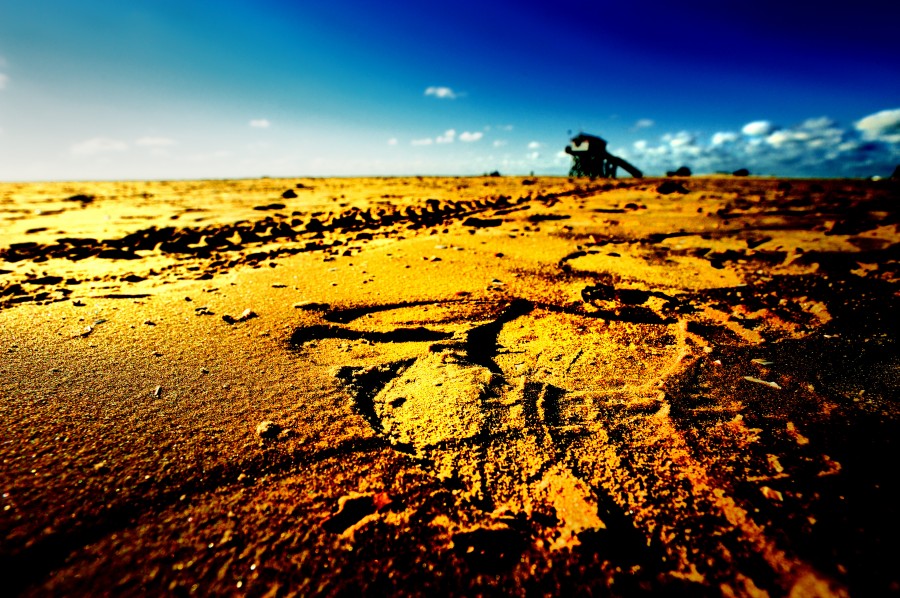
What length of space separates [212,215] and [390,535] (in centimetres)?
539

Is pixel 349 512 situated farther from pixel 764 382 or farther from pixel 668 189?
pixel 668 189

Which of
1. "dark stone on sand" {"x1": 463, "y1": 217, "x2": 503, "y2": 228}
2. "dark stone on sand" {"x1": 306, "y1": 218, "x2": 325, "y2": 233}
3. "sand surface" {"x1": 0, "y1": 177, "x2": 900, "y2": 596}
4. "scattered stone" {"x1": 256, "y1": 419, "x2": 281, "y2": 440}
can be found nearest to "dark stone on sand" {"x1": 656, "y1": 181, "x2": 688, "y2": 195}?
"dark stone on sand" {"x1": 463, "y1": 217, "x2": 503, "y2": 228}

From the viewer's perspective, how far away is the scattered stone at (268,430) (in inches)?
43.3

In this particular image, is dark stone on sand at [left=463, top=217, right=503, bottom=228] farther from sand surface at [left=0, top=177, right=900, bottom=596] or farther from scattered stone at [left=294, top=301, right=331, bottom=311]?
scattered stone at [left=294, top=301, right=331, bottom=311]

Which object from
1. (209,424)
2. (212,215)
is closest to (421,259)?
(209,424)

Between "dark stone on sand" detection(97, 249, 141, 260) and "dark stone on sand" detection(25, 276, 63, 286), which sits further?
"dark stone on sand" detection(97, 249, 141, 260)

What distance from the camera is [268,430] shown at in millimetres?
1118

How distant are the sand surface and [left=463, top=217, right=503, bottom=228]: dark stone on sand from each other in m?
1.40

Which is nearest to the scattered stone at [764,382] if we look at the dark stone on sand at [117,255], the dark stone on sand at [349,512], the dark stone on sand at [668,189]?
the dark stone on sand at [349,512]

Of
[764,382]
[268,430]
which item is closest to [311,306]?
[268,430]

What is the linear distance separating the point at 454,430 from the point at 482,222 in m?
3.07

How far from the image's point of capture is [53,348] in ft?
5.08

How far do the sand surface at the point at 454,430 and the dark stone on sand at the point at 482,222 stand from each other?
1.40m

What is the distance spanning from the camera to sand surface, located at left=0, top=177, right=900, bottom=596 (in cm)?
79
